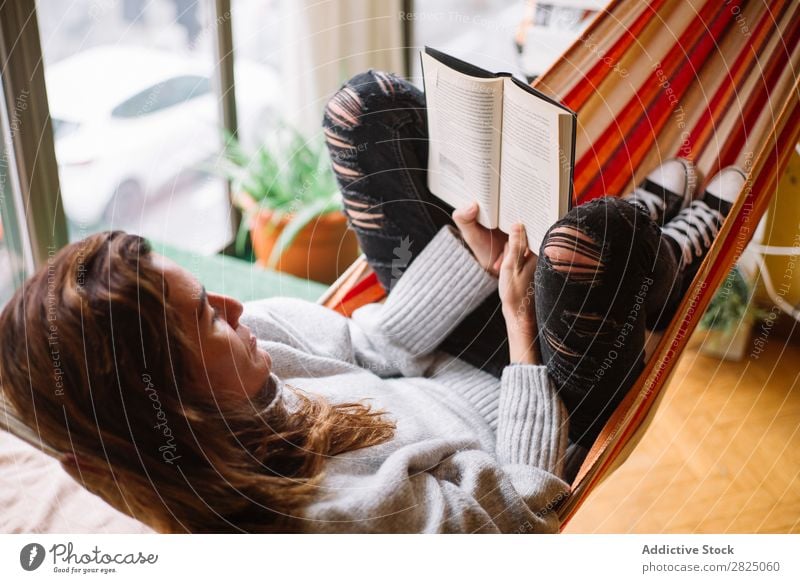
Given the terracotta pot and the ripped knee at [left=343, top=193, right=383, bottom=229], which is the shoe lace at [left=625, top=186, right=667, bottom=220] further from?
the terracotta pot

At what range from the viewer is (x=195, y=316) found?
729 mm

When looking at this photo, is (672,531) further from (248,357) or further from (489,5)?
(489,5)

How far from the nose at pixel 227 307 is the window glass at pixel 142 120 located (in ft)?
Result: 1.27

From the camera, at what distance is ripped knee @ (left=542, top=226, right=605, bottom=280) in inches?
28.0

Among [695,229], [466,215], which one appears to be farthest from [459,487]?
[695,229]

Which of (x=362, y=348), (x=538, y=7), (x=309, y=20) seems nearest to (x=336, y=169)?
(x=362, y=348)

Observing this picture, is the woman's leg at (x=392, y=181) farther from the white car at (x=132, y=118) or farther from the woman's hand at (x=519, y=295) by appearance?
the white car at (x=132, y=118)

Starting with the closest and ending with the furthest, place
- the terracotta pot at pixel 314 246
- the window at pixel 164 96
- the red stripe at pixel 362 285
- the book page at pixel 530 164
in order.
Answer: the book page at pixel 530 164 → the red stripe at pixel 362 285 → the window at pixel 164 96 → the terracotta pot at pixel 314 246

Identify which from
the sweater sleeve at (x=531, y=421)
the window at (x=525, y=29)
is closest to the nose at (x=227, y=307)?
the sweater sleeve at (x=531, y=421)

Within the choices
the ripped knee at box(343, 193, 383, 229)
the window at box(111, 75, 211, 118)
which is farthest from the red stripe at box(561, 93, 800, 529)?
the window at box(111, 75, 211, 118)

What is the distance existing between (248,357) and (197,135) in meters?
0.82

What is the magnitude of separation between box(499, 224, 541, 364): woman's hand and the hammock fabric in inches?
6.4

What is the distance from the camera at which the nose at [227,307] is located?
77 cm

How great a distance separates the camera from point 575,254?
2.35 ft
